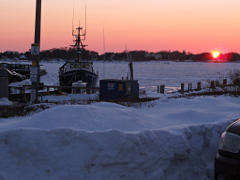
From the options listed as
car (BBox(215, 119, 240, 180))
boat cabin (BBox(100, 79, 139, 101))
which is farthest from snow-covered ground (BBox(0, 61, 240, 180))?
boat cabin (BBox(100, 79, 139, 101))

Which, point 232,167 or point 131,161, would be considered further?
point 131,161

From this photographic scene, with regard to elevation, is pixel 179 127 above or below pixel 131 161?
above

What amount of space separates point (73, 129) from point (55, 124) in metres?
0.55

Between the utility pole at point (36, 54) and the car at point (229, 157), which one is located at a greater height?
the utility pole at point (36, 54)

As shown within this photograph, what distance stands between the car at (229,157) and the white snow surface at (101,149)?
105 centimetres

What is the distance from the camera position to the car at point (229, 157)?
11.6 feet

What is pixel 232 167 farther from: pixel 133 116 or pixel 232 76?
pixel 232 76

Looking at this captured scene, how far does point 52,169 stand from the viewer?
430 cm

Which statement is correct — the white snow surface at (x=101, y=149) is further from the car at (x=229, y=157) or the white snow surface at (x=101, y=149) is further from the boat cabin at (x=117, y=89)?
the boat cabin at (x=117, y=89)

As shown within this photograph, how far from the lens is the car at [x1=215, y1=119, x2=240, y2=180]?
11.6 feet

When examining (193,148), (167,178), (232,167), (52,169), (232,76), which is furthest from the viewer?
(232,76)

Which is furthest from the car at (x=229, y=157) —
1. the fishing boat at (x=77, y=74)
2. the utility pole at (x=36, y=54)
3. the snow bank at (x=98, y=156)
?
the fishing boat at (x=77, y=74)

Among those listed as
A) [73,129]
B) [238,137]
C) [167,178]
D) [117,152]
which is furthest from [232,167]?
[73,129]

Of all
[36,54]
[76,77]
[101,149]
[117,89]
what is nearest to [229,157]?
[101,149]
